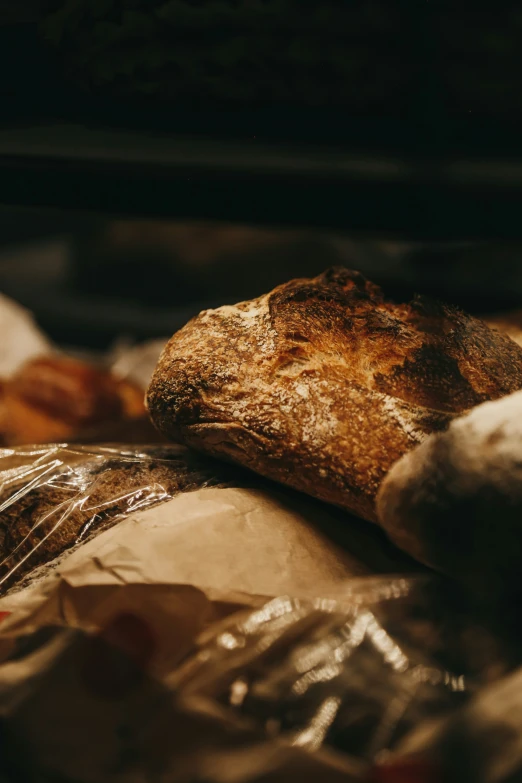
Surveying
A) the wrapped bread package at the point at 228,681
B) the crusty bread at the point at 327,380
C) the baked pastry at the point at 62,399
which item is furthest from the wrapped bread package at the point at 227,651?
the baked pastry at the point at 62,399

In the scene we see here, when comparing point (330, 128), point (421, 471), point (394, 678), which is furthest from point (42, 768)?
point (330, 128)

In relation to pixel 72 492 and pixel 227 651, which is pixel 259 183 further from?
pixel 72 492

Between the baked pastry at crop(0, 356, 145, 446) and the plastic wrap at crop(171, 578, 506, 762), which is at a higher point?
the plastic wrap at crop(171, 578, 506, 762)

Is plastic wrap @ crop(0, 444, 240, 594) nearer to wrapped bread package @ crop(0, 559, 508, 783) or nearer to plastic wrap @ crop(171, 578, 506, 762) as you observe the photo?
wrapped bread package @ crop(0, 559, 508, 783)

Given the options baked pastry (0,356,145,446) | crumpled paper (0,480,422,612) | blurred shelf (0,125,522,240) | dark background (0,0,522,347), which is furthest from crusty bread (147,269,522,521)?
baked pastry (0,356,145,446)

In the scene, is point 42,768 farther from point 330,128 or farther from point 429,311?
point 429,311

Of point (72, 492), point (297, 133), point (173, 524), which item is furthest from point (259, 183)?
point (72, 492)
